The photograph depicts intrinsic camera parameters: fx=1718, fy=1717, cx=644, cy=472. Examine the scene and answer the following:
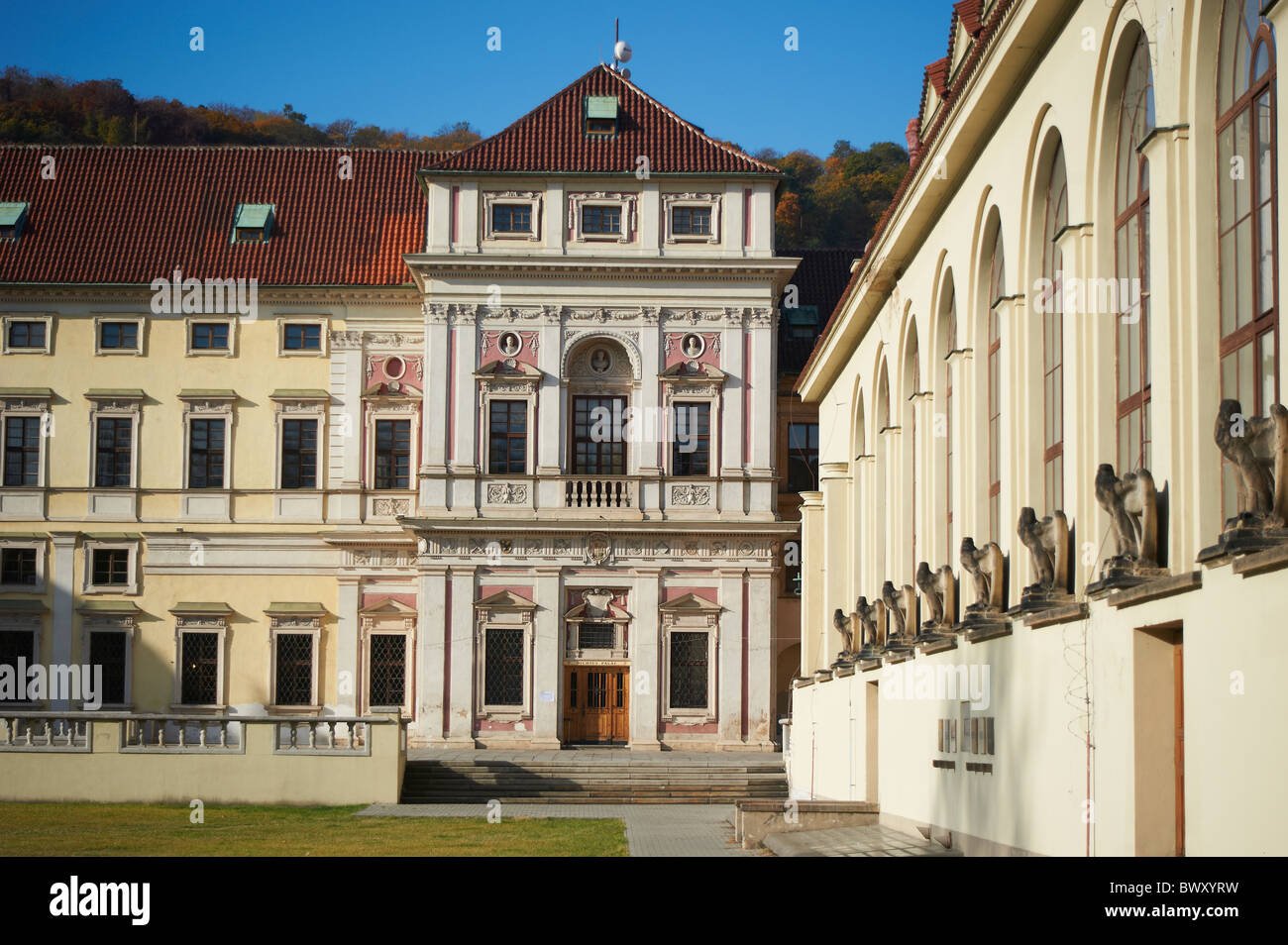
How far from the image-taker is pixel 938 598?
23.0 m

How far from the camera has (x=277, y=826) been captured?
2998cm

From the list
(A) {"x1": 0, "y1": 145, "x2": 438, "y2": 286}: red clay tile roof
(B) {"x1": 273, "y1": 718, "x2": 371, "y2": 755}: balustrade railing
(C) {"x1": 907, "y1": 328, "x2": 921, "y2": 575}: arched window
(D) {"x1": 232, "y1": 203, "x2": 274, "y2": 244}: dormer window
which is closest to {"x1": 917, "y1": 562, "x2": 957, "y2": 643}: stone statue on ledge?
(C) {"x1": 907, "y1": 328, "x2": 921, "y2": 575}: arched window

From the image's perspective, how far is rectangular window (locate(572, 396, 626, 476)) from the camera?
1977 inches

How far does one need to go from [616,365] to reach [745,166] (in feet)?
22.8

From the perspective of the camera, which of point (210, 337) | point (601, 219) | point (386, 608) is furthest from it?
point (210, 337)

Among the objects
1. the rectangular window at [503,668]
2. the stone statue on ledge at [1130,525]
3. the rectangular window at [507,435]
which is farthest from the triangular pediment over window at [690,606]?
the stone statue on ledge at [1130,525]

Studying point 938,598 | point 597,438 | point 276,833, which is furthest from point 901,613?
point 597,438

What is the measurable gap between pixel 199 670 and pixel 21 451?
8735 millimetres

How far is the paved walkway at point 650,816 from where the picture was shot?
2706 centimetres

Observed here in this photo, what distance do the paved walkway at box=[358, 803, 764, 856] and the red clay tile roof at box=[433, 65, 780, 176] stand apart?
19.5 metres

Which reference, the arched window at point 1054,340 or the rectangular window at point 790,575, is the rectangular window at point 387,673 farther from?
the arched window at point 1054,340

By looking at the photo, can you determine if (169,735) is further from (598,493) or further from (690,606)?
(690,606)
